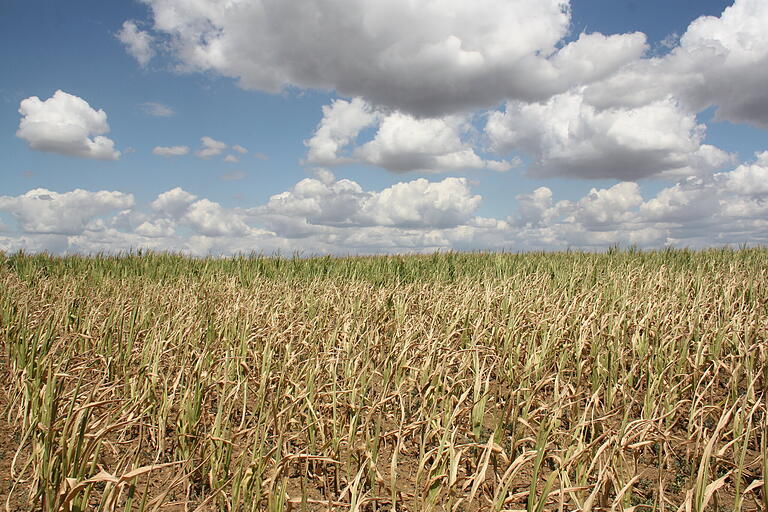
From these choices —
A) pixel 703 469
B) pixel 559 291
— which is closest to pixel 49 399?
pixel 703 469

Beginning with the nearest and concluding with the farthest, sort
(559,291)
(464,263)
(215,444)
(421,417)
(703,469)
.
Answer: (703,469), (215,444), (421,417), (559,291), (464,263)

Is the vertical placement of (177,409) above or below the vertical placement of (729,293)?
below

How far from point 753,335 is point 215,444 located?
557 centimetres

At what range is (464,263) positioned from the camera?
40.0 feet

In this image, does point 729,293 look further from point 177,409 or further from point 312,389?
point 177,409

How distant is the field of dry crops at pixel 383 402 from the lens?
8.76 feet

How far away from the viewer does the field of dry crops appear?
267 cm

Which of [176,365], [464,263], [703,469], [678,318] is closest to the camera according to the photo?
[703,469]

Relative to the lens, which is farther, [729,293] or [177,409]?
[729,293]

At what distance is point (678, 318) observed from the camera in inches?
245

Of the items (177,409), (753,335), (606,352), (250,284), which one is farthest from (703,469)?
(250,284)

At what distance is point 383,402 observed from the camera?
3.35 m

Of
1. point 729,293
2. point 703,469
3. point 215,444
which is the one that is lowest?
point 215,444

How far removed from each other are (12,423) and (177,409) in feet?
4.28
